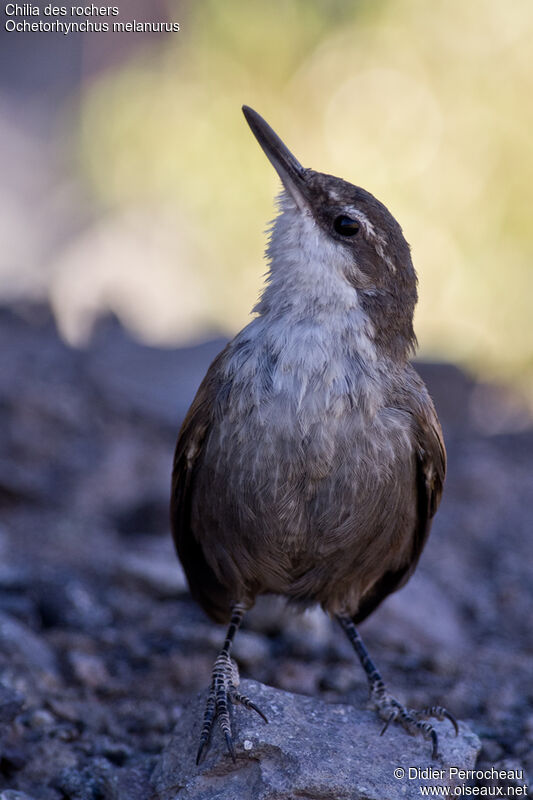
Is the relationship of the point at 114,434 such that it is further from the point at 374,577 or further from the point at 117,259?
the point at 117,259

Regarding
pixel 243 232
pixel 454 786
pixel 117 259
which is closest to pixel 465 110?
pixel 243 232

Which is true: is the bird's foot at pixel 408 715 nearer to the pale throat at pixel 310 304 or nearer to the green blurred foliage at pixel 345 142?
the pale throat at pixel 310 304

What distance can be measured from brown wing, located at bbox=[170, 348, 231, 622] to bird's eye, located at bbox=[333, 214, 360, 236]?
2.36 ft

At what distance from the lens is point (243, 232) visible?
421 inches

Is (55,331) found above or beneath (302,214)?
above

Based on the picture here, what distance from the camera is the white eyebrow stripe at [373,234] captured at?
379 cm

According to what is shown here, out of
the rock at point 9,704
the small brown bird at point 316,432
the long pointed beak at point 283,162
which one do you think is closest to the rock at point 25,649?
the rock at point 9,704

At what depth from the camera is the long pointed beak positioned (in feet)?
12.7

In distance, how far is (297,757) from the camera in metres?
3.13

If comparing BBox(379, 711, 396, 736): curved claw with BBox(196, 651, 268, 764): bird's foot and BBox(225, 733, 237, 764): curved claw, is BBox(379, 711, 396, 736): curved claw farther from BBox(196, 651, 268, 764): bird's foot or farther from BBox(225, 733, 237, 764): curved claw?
BBox(225, 733, 237, 764): curved claw

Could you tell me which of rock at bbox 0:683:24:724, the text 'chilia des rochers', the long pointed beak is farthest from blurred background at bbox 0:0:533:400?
rock at bbox 0:683:24:724

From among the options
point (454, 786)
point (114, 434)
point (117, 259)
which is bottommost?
point (454, 786)

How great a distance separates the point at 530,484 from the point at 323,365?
13.9 ft

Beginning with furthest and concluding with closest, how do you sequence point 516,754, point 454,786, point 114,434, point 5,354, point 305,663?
1. point 5,354
2. point 114,434
3. point 305,663
4. point 516,754
5. point 454,786
